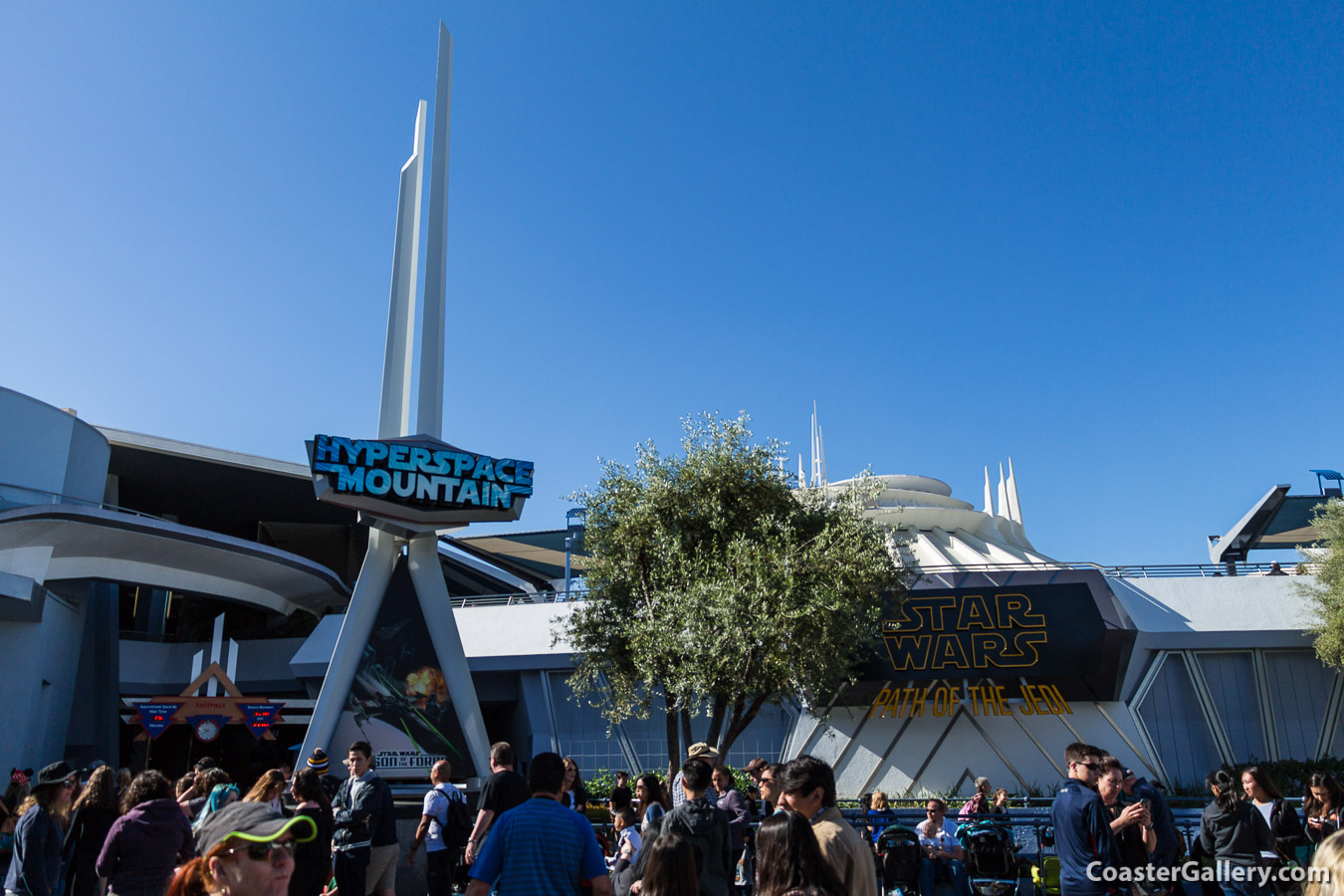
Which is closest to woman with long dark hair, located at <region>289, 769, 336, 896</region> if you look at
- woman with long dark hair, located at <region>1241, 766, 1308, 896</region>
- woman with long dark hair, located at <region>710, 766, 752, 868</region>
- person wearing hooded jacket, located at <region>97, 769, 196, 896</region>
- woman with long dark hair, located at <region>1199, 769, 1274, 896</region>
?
person wearing hooded jacket, located at <region>97, 769, 196, 896</region>

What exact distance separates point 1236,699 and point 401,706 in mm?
20004

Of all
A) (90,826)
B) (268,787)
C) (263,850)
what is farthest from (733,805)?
(263,850)

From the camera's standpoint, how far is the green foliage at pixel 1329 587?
20609mm

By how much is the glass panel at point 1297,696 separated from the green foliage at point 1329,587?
2.60 ft

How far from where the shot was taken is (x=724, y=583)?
15.9 metres

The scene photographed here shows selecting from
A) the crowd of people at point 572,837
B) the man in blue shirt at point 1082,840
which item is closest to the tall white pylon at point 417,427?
the crowd of people at point 572,837

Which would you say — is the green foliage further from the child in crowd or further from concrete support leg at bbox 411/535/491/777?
the child in crowd

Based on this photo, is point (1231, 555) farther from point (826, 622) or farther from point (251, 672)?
point (251, 672)

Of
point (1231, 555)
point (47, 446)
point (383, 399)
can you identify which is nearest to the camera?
point (383, 399)

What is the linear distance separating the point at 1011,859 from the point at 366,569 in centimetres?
1382

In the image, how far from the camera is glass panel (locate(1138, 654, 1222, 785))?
72.4 feet

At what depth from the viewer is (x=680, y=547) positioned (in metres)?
17.3

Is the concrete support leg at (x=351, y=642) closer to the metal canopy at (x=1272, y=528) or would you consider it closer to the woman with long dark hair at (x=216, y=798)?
the woman with long dark hair at (x=216, y=798)

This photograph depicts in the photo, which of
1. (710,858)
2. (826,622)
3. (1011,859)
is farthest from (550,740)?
(710,858)
